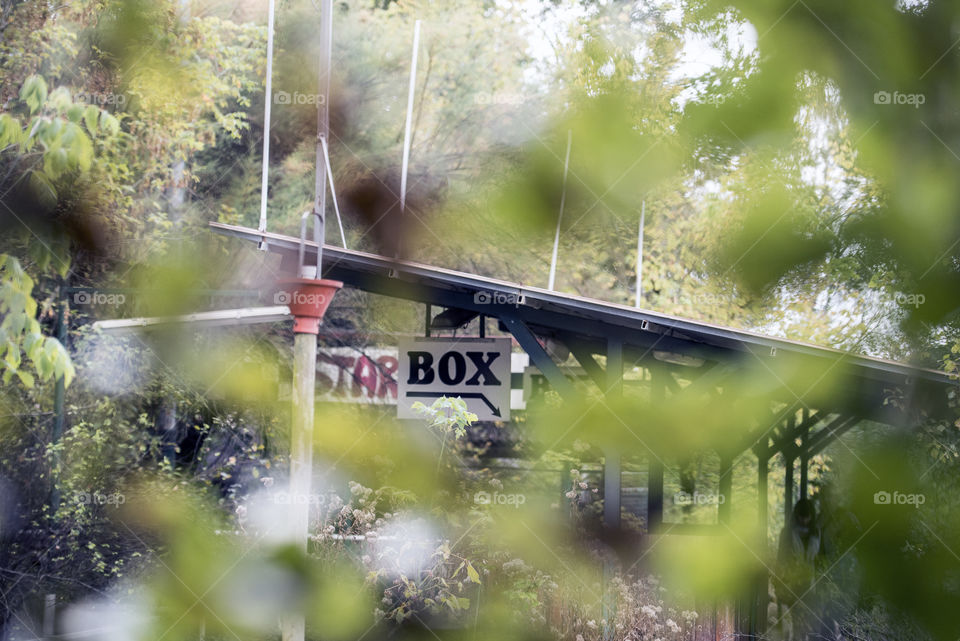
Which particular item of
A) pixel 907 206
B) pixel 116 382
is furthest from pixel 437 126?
pixel 907 206

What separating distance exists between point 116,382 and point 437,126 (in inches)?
150

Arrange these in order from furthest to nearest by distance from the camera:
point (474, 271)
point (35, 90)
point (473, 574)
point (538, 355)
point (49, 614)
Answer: point (474, 271)
point (49, 614)
point (538, 355)
point (473, 574)
point (35, 90)

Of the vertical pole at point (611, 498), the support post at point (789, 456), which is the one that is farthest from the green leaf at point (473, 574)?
the support post at point (789, 456)

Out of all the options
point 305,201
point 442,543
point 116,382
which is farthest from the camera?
point 305,201

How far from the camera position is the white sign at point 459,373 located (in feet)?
13.2

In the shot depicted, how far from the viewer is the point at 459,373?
13.4ft

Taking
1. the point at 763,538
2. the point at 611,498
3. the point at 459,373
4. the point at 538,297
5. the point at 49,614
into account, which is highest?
the point at 538,297

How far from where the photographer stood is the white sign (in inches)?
159

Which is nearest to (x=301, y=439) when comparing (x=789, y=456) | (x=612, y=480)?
(x=612, y=480)

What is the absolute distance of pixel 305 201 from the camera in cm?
748

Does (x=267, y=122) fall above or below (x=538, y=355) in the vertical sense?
above

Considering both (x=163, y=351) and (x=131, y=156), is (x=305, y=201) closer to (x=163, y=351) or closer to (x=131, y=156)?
(x=131, y=156)

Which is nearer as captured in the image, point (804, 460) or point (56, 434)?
point (804, 460)

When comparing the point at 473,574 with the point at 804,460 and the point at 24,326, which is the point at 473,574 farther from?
the point at 24,326
